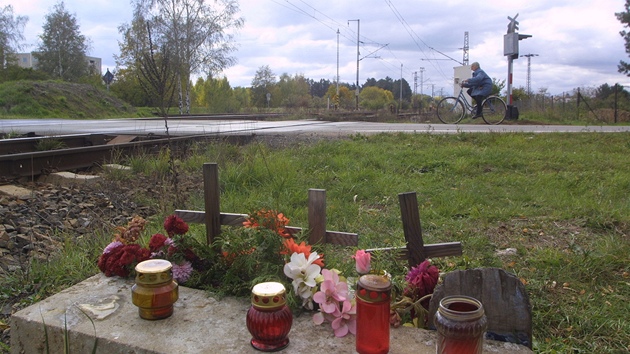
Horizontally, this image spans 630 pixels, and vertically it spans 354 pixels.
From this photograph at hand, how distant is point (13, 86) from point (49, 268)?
27032 millimetres

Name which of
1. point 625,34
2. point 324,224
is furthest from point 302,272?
point 625,34

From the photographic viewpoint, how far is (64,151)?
6.23m

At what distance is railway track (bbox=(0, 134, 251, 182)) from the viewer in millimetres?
5625

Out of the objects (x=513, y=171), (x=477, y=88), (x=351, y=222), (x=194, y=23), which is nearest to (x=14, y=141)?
(x=351, y=222)

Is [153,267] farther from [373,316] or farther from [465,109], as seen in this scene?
[465,109]

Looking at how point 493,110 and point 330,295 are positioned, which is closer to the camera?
point 330,295

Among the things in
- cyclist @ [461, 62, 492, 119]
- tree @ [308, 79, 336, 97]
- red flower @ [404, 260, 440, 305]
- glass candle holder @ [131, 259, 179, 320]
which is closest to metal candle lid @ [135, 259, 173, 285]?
glass candle holder @ [131, 259, 179, 320]

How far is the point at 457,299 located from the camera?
1459 mm

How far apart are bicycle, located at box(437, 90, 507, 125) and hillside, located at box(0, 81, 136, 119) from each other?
17652 millimetres

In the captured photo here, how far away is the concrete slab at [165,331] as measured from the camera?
1635mm

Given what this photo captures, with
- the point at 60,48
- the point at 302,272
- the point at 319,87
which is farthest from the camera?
the point at 319,87

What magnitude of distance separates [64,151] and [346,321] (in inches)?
220

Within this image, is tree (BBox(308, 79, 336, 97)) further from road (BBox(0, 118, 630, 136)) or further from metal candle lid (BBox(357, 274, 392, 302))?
metal candle lid (BBox(357, 274, 392, 302))

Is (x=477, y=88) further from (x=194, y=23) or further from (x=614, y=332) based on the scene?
(x=194, y=23)
